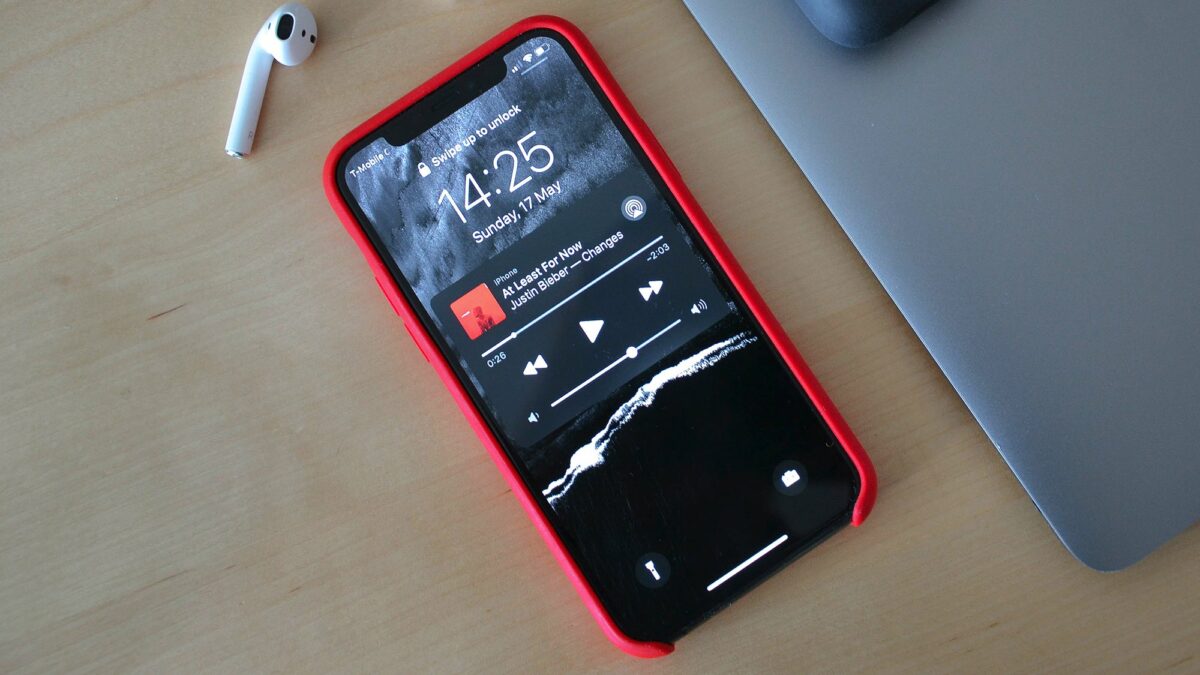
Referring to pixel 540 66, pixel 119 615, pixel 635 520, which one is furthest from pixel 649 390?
pixel 119 615

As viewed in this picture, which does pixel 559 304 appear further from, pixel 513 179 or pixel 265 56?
pixel 265 56

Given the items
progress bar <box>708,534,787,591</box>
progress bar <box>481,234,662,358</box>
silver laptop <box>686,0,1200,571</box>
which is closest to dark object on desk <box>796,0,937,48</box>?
silver laptop <box>686,0,1200,571</box>

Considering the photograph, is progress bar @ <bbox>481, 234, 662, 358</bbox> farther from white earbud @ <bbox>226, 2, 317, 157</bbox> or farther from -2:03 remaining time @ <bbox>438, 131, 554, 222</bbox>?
white earbud @ <bbox>226, 2, 317, 157</bbox>

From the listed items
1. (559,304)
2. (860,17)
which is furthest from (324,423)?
(860,17)

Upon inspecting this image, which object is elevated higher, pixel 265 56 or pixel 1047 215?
pixel 265 56

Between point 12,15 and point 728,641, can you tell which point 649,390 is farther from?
point 12,15

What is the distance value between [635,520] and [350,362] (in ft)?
0.51

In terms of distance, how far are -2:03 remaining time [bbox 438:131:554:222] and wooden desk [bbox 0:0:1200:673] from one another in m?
0.05

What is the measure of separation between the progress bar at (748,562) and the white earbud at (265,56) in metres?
0.30

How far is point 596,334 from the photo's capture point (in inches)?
16.2

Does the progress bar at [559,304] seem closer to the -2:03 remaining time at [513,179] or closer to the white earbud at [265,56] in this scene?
the -2:03 remaining time at [513,179]

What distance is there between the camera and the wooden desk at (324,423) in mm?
398

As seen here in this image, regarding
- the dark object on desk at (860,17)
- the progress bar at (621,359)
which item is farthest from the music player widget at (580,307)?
the dark object on desk at (860,17)

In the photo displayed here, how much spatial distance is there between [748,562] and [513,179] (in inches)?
8.1
